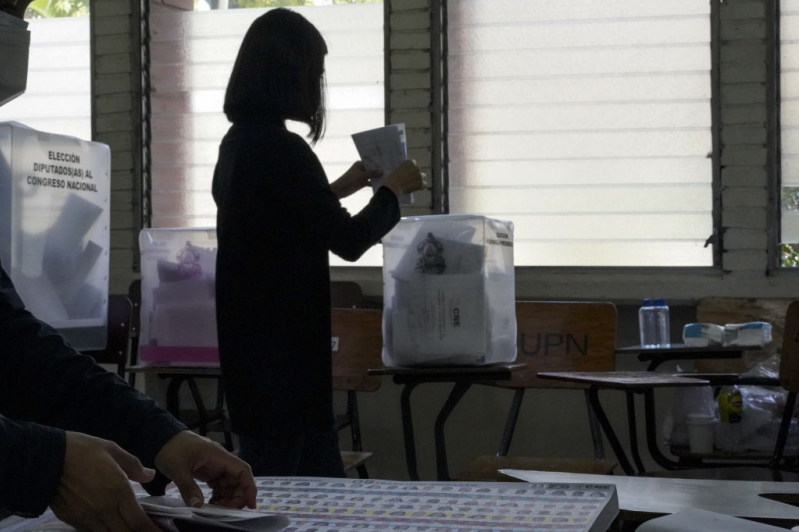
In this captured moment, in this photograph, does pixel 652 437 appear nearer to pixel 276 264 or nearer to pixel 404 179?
pixel 404 179

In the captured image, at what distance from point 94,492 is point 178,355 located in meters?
2.87

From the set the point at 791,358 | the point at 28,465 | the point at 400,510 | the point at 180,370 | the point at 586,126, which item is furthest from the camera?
the point at 586,126

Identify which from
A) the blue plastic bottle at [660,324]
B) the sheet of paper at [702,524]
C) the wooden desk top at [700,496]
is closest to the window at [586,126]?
the blue plastic bottle at [660,324]

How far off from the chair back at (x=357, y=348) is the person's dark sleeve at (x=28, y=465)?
2.49m

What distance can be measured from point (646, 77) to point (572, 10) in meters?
0.43

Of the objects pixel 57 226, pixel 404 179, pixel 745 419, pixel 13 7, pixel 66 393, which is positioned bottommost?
pixel 745 419

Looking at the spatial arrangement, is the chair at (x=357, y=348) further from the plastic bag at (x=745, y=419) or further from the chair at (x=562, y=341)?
the plastic bag at (x=745, y=419)

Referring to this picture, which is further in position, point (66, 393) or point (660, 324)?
point (660, 324)

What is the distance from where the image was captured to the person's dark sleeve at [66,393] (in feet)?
3.05

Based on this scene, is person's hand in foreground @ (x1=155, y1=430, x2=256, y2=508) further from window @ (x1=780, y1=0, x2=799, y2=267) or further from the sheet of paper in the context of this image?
window @ (x1=780, y1=0, x2=799, y2=267)

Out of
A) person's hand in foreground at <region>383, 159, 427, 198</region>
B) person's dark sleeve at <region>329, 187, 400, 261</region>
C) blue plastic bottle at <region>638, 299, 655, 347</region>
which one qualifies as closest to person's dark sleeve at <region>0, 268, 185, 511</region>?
person's dark sleeve at <region>329, 187, 400, 261</region>

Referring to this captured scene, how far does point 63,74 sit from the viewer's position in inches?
187

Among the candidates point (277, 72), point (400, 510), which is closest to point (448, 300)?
point (277, 72)

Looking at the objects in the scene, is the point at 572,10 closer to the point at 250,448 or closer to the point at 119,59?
the point at 119,59
